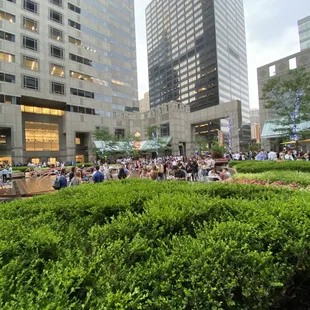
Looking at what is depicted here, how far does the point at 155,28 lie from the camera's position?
6147 inches

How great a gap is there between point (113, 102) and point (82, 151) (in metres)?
17.7

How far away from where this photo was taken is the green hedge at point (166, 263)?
1668 millimetres

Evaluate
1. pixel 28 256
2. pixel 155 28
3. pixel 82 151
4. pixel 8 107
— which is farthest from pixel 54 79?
pixel 155 28

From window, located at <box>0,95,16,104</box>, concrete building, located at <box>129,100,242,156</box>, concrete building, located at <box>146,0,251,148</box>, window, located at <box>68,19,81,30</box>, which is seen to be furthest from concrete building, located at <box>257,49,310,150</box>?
concrete building, located at <box>146,0,251,148</box>

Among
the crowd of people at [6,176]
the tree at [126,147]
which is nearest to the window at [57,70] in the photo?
the tree at [126,147]

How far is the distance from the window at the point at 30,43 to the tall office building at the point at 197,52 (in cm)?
8976

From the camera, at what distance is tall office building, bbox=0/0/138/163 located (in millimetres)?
42156

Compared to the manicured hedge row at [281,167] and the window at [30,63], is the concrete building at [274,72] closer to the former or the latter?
the manicured hedge row at [281,167]

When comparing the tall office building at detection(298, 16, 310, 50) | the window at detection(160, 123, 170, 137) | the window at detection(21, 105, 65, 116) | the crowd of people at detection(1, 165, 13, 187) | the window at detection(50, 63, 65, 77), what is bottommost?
the crowd of people at detection(1, 165, 13, 187)

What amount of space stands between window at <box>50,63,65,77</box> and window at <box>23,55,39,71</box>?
2930 millimetres

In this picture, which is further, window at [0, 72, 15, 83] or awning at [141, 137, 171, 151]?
awning at [141, 137, 171, 151]

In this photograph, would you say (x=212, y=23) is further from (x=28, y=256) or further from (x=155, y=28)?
(x=28, y=256)

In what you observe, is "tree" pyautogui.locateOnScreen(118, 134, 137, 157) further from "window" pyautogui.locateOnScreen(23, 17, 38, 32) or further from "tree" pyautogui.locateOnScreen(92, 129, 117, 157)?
"window" pyautogui.locateOnScreen(23, 17, 38, 32)

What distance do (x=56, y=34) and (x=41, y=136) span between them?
2264 centimetres
